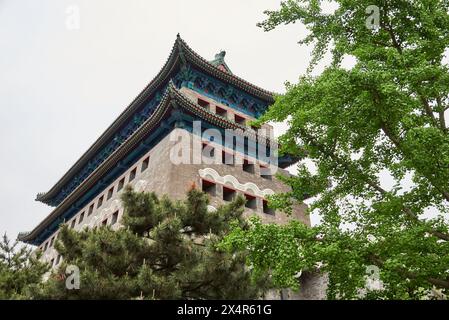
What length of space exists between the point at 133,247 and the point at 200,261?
1.39 m

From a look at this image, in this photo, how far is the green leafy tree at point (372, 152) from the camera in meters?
5.73

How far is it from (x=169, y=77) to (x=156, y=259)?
45.9 feet

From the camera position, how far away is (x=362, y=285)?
589cm

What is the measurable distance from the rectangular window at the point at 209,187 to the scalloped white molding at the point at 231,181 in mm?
211

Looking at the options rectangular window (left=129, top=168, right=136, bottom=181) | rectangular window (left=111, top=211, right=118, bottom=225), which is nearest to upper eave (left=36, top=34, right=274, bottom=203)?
rectangular window (left=129, top=168, right=136, bottom=181)

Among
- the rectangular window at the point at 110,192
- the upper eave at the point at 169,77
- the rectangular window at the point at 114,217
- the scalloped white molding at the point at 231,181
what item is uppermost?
the upper eave at the point at 169,77

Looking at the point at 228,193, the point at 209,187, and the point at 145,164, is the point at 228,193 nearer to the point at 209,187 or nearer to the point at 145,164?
the point at 209,187

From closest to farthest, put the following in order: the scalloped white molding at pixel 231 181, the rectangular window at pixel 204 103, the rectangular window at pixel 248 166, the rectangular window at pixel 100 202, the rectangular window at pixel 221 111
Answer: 1. the scalloped white molding at pixel 231 181
2. the rectangular window at pixel 248 166
3. the rectangular window at pixel 204 103
4. the rectangular window at pixel 221 111
5. the rectangular window at pixel 100 202

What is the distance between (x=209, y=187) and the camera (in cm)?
1719

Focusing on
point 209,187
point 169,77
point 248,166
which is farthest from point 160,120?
point 248,166
